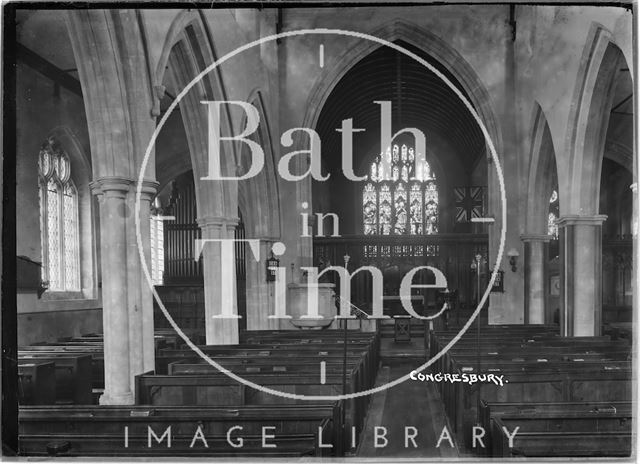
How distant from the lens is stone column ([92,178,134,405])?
23.3ft

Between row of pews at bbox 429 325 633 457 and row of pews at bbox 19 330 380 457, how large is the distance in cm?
109

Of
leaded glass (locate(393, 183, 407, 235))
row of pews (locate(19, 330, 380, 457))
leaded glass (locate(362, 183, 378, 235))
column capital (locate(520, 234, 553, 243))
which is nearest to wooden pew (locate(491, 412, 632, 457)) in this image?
row of pews (locate(19, 330, 380, 457))

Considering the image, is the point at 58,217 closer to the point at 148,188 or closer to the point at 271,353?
the point at 271,353

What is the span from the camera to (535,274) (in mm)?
16031

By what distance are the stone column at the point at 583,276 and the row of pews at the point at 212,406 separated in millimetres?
4045

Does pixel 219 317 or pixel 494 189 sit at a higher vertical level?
pixel 494 189

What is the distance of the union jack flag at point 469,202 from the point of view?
22.7 meters

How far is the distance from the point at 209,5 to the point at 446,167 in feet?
83.4

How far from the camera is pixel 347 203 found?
90.6ft

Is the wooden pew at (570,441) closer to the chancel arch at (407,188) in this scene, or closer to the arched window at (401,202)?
the chancel arch at (407,188)

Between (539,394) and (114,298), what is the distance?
16.5 ft

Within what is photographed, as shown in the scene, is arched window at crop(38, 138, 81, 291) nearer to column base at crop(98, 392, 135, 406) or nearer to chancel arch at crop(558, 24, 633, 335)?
column base at crop(98, 392, 135, 406)

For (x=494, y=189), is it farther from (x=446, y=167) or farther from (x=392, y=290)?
(x=446, y=167)

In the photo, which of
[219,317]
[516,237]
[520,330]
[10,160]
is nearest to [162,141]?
[219,317]
